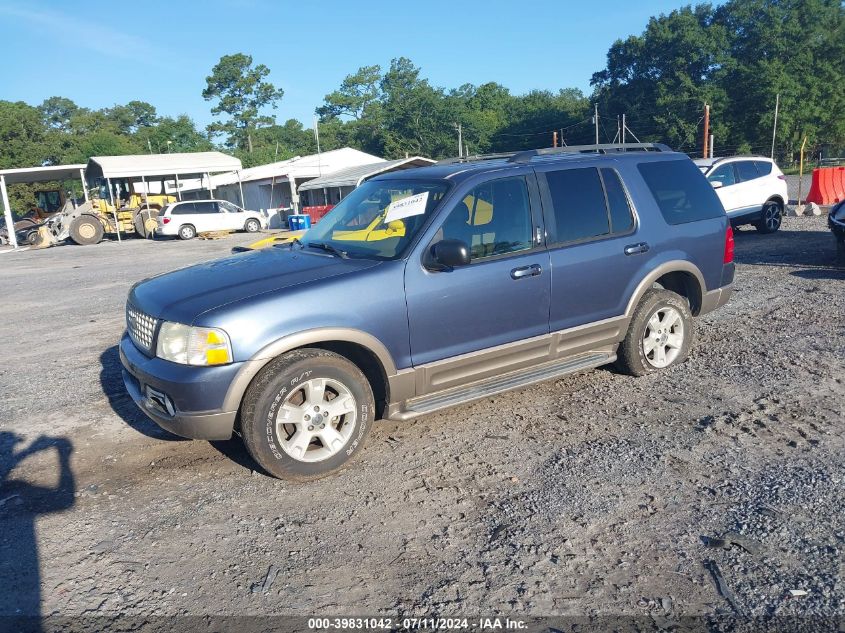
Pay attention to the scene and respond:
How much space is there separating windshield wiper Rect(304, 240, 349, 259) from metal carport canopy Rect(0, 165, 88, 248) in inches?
1107

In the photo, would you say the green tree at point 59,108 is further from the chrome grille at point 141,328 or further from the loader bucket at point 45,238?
the chrome grille at point 141,328

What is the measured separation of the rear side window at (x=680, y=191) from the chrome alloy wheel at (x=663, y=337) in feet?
2.69

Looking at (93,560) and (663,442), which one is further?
(663,442)

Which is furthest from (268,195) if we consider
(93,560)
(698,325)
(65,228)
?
(93,560)

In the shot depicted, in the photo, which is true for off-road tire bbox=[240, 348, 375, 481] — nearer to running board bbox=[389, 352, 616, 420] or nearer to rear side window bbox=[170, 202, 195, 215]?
running board bbox=[389, 352, 616, 420]

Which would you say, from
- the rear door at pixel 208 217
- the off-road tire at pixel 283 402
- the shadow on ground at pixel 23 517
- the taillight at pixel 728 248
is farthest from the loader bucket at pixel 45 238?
the taillight at pixel 728 248

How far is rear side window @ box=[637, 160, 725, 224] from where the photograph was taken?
18.0 ft

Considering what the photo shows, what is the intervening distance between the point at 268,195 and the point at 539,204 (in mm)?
38095

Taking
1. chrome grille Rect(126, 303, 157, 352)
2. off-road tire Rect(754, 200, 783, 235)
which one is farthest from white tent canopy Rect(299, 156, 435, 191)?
chrome grille Rect(126, 303, 157, 352)

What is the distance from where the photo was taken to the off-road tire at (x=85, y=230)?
26609mm

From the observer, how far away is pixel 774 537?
3.22m

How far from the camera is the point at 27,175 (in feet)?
97.4

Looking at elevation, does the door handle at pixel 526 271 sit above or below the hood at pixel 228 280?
below

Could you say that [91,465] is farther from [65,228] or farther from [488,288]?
[65,228]
